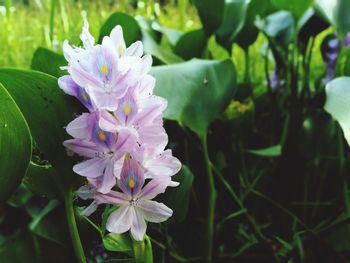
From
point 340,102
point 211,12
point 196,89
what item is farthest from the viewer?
point 211,12

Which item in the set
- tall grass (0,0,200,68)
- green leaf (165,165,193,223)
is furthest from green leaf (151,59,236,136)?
tall grass (0,0,200,68)

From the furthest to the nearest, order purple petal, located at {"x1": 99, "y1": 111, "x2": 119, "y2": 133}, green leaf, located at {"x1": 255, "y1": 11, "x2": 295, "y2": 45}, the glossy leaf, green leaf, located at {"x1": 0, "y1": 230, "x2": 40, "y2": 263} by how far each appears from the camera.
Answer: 1. green leaf, located at {"x1": 255, "y1": 11, "x2": 295, "y2": 45}
2. green leaf, located at {"x1": 0, "y1": 230, "x2": 40, "y2": 263}
3. the glossy leaf
4. purple petal, located at {"x1": 99, "y1": 111, "x2": 119, "y2": 133}

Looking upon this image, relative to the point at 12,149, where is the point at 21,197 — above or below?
below

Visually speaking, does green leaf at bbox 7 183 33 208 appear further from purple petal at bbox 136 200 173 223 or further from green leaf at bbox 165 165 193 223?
purple petal at bbox 136 200 173 223

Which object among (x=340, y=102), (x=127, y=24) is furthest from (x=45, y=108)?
(x=127, y=24)

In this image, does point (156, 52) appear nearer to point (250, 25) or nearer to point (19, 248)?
point (250, 25)

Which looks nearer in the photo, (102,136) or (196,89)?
(102,136)

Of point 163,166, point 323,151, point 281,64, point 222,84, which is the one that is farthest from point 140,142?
point 281,64

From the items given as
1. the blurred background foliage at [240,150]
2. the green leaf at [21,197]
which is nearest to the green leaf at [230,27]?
the blurred background foliage at [240,150]
